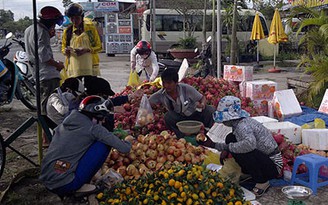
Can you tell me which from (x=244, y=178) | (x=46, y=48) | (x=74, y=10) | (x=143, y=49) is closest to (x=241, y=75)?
(x=143, y=49)

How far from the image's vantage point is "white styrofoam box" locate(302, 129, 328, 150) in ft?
16.2

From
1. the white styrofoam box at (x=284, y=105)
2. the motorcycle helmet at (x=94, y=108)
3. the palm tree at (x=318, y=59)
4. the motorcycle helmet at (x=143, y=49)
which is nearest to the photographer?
the motorcycle helmet at (x=94, y=108)

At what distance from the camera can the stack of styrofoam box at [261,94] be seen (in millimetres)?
6941

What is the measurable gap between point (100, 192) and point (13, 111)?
5541mm

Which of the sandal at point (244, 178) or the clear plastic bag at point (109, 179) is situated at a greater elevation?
the clear plastic bag at point (109, 179)

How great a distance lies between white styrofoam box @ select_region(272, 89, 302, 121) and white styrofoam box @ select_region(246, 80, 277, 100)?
29 centimetres

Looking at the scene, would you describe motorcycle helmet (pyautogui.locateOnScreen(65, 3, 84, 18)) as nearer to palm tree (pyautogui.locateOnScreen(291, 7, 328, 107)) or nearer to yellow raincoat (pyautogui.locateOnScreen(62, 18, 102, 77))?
yellow raincoat (pyautogui.locateOnScreen(62, 18, 102, 77))

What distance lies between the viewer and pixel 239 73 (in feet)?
25.2

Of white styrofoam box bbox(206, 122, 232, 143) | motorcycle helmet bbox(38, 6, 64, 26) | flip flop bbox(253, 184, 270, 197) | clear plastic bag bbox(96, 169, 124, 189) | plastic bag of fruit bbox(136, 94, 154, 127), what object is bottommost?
flip flop bbox(253, 184, 270, 197)

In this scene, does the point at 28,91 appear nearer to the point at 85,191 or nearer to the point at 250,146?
the point at 85,191

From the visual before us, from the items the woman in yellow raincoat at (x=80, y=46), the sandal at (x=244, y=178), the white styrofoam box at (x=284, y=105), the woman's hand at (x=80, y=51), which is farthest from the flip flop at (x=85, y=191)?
the white styrofoam box at (x=284, y=105)

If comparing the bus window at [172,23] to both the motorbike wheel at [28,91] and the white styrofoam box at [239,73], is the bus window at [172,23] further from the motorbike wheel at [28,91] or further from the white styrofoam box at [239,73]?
the white styrofoam box at [239,73]

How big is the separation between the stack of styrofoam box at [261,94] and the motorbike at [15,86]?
3.93m

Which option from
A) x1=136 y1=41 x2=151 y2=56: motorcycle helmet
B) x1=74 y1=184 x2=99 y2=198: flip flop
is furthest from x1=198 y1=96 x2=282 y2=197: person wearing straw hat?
x1=136 y1=41 x2=151 y2=56: motorcycle helmet
